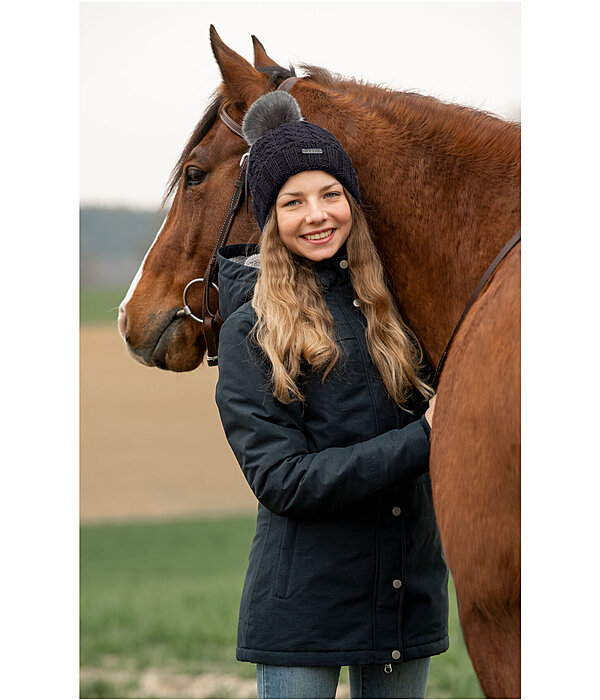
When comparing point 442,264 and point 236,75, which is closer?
point 442,264

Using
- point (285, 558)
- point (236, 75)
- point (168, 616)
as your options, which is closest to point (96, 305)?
point (168, 616)

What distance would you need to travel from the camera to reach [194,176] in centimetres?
229

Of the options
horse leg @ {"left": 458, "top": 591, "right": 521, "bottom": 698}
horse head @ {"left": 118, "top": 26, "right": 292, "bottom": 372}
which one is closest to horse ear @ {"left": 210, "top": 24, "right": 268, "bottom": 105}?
horse head @ {"left": 118, "top": 26, "right": 292, "bottom": 372}

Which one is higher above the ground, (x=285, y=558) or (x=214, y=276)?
(x=214, y=276)

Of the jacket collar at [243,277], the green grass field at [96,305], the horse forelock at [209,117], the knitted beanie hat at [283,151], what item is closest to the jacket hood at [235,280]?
the jacket collar at [243,277]

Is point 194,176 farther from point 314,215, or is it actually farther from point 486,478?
point 486,478

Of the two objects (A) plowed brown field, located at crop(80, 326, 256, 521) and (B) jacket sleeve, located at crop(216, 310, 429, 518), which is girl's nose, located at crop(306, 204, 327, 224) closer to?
(B) jacket sleeve, located at crop(216, 310, 429, 518)

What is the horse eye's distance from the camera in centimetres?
228

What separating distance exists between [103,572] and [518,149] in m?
8.04

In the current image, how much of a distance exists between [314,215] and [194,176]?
62 cm

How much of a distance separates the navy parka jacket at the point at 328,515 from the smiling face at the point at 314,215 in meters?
0.16

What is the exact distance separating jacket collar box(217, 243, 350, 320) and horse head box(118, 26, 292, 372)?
23 centimetres

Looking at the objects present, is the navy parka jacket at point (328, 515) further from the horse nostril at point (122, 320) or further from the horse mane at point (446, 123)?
the horse nostril at point (122, 320)

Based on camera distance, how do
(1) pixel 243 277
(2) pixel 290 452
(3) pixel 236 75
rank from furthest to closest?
(3) pixel 236 75
(1) pixel 243 277
(2) pixel 290 452
